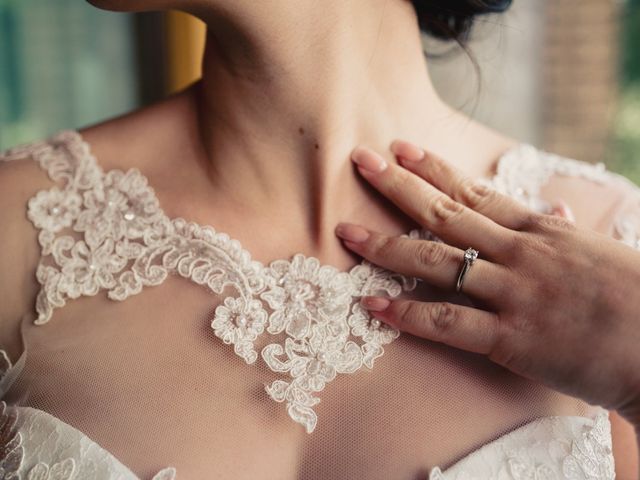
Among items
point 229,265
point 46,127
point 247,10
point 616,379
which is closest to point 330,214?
point 229,265

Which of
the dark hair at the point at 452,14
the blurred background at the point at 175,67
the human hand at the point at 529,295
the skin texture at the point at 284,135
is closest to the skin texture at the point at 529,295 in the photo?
the human hand at the point at 529,295

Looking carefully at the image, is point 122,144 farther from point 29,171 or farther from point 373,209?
point 373,209

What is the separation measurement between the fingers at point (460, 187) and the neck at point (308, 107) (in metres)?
0.04

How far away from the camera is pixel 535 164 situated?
3.92ft

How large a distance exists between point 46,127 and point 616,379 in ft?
8.84

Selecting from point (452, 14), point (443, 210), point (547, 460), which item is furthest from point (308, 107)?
point (547, 460)

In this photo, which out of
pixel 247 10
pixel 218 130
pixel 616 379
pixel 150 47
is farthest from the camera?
pixel 150 47

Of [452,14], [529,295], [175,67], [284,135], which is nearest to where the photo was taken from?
[529,295]

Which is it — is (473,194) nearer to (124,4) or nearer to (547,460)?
(547,460)

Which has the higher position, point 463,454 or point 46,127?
point 463,454

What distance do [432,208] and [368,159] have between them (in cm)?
14

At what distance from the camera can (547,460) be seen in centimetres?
94

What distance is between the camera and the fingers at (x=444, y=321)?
91 cm

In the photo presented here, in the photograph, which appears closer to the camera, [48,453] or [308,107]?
[48,453]
